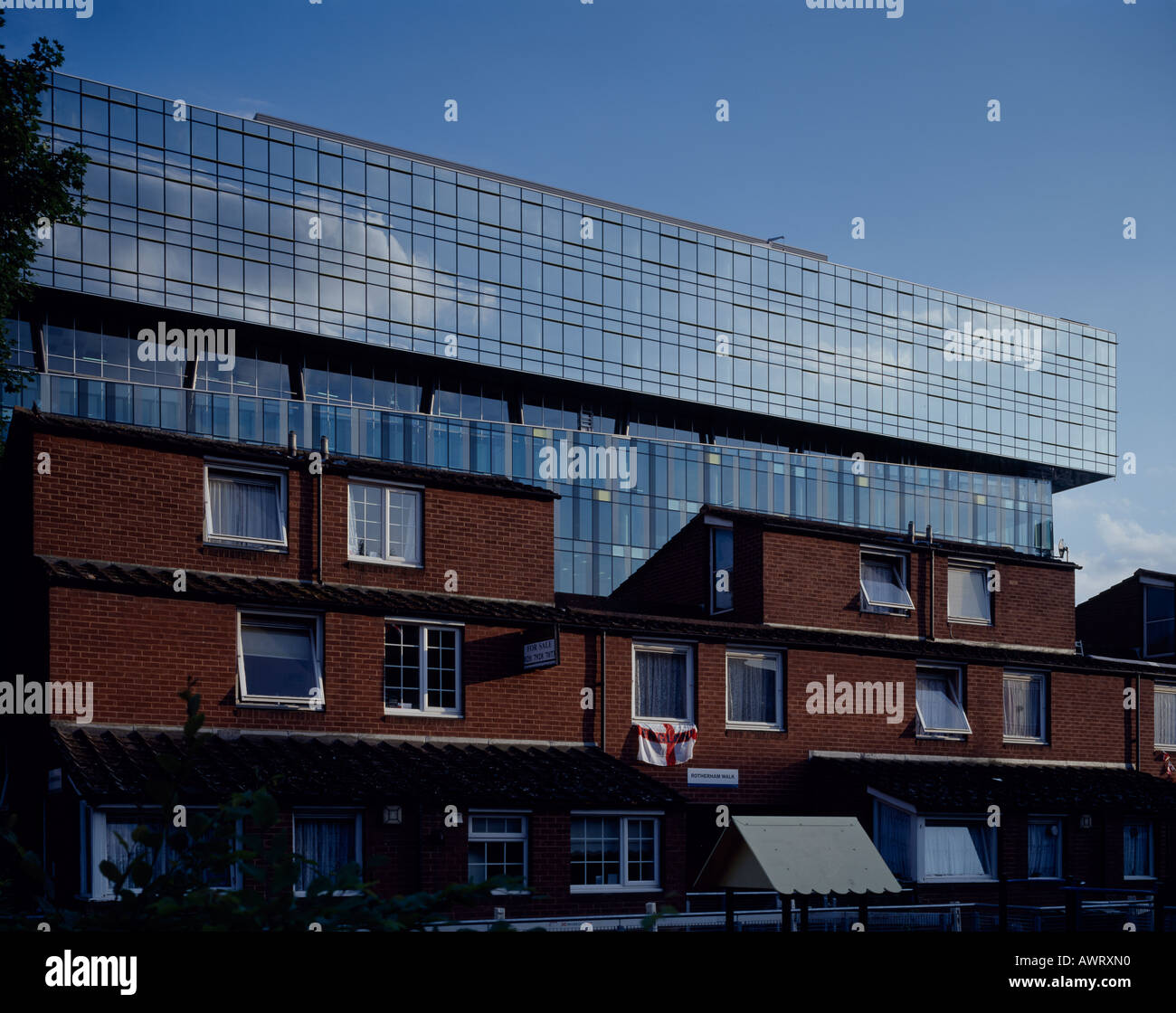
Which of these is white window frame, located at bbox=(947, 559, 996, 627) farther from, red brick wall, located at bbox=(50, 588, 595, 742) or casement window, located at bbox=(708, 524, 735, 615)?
red brick wall, located at bbox=(50, 588, 595, 742)

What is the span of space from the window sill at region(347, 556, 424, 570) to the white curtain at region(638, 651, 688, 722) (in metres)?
5.58

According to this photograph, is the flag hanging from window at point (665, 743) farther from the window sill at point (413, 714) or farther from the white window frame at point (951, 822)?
the white window frame at point (951, 822)

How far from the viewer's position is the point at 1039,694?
38.1 metres

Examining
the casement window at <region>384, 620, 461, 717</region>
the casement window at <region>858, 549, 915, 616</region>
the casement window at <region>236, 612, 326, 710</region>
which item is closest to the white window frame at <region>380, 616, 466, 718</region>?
the casement window at <region>384, 620, 461, 717</region>

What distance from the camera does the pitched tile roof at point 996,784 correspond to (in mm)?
32219

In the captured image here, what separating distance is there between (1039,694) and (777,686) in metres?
9.45

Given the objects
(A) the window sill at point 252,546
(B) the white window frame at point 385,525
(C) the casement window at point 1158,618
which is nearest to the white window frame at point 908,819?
(B) the white window frame at point 385,525

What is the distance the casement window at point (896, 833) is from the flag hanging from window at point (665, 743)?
15.9 ft

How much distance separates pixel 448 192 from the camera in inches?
3479

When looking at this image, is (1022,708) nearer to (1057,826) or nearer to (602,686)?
(1057,826)

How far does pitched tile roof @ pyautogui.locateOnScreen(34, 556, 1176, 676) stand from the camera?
25.3m

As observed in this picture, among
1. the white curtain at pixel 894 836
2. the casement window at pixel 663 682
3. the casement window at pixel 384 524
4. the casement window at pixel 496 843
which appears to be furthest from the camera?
the white curtain at pixel 894 836

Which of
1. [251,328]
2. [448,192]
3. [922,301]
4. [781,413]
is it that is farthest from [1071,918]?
[922,301]
